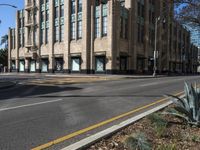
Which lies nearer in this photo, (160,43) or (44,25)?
(44,25)

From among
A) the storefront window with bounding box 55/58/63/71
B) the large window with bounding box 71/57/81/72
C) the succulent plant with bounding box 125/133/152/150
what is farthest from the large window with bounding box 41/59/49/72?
the succulent plant with bounding box 125/133/152/150

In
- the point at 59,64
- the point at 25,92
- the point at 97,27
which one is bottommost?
the point at 25,92

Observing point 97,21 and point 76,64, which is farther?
point 76,64

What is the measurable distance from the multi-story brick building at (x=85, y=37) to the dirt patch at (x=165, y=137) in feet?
129

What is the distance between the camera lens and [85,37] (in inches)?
2057

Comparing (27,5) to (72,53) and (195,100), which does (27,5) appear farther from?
(195,100)

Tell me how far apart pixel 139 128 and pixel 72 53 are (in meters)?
48.6

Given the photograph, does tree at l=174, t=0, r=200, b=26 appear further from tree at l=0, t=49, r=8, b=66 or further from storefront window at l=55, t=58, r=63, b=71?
tree at l=0, t=49, r=8, b=66

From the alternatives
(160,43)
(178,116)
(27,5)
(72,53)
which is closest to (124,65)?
(72,53)

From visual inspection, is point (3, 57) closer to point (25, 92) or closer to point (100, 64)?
point (100, 64)

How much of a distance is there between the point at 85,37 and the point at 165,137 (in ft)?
153

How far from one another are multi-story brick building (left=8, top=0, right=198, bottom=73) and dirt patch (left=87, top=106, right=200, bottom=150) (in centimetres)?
3939

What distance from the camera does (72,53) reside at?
55156 millimetres

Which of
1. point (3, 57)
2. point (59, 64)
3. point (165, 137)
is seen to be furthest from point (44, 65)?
point (165, 137)
